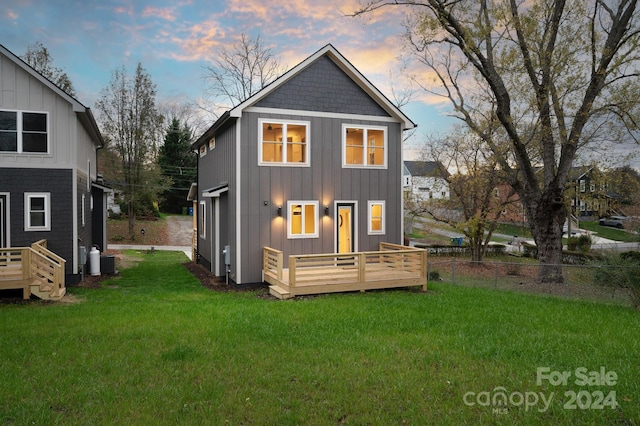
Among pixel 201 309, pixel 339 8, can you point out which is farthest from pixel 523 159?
pixel 201 309

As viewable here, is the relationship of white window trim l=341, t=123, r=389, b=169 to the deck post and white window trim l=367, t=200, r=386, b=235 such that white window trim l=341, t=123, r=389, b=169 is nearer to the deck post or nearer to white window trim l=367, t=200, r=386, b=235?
white window trim l=367, t=200, r=386, b=235

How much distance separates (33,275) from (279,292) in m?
6.43

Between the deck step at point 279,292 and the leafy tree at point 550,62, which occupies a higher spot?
the leafy tree at point 550,62

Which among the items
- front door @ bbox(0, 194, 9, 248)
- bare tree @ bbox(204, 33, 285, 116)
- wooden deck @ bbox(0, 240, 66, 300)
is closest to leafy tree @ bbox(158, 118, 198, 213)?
bare tree @ bbox(204, 33, 285, 116)

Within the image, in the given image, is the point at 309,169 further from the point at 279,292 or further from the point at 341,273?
the point at 279,292

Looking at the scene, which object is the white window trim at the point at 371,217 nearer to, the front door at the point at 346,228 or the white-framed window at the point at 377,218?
the white-framed window at the point at 377,218

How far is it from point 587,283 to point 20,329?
15263 millimetres

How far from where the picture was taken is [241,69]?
2842 cm

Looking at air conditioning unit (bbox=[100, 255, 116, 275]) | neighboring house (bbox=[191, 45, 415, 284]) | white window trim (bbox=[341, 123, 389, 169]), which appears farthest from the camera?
air conditioning unit (bbox=[100, 255, 116, 275])

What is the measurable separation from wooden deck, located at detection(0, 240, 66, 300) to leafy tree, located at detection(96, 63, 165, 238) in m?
18.5

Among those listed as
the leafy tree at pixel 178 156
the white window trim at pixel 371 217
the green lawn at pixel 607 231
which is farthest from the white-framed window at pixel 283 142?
the green lawn at pixel 607 231

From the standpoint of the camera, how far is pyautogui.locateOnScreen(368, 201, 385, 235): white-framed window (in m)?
14.5

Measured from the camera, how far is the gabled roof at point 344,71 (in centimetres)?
1270

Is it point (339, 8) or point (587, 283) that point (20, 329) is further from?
point (587, 283)
